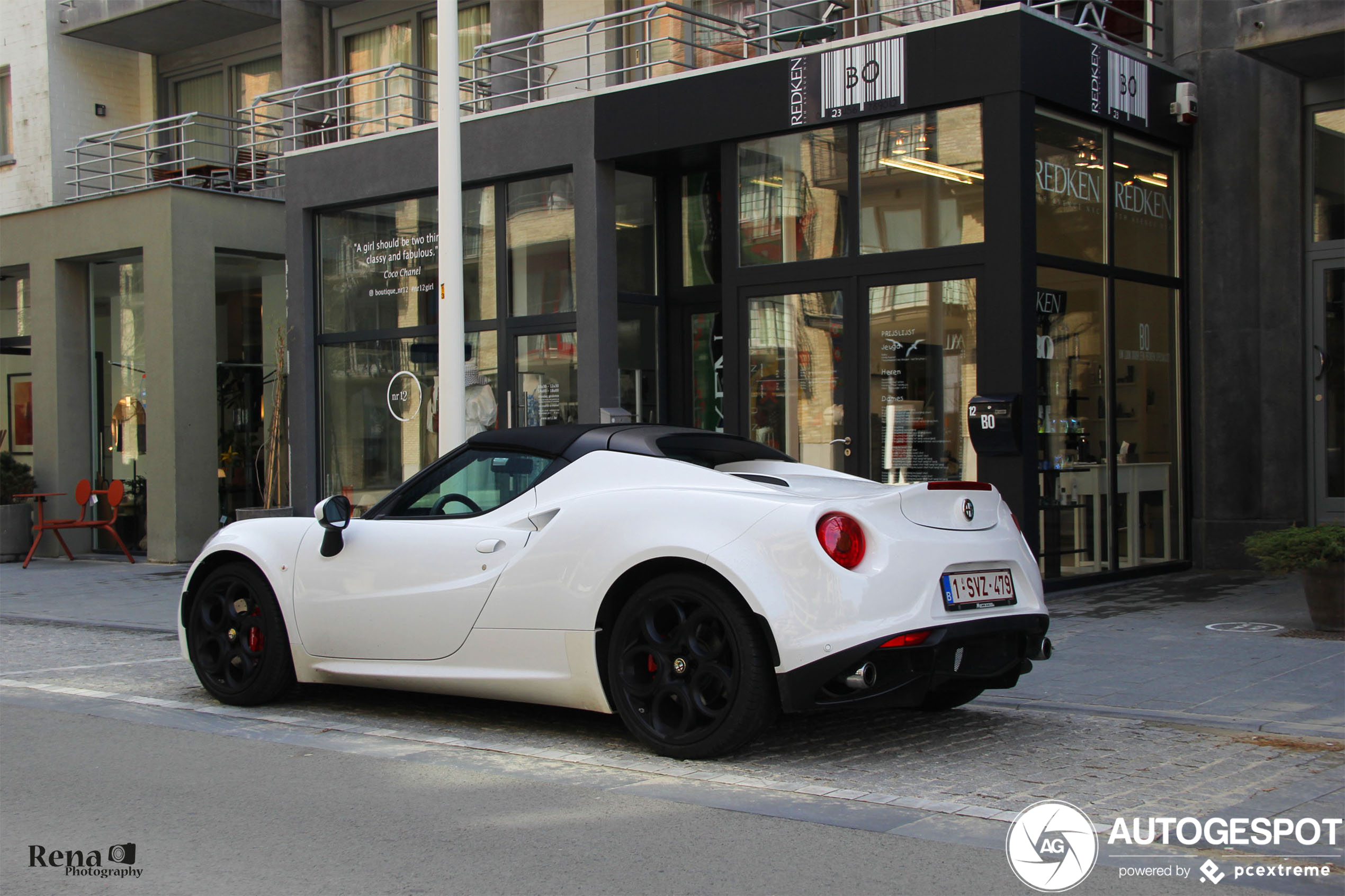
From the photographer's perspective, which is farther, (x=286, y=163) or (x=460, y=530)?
(x=286, y=163)

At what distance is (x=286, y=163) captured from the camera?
646 inches

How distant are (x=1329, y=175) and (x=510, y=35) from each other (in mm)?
8819

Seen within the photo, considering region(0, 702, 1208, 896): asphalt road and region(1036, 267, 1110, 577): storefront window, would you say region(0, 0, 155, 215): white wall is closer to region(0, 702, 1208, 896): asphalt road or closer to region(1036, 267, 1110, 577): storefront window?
region(1036, 267, 1110, 577): storefront window

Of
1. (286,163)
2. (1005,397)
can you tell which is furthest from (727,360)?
(286,163)

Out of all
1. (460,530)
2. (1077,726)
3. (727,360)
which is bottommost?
(1077,726)

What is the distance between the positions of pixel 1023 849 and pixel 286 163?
556 inches

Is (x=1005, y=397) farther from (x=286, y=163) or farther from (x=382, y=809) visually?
(x=286, y=163)

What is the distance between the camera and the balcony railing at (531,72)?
13.2 meters

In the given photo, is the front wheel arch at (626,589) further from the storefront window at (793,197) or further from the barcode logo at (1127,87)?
the barcode logo at (1127,87)

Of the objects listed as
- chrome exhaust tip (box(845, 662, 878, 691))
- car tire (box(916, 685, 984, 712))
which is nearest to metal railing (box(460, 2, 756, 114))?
car tire (box(916, 685, 984, 712))

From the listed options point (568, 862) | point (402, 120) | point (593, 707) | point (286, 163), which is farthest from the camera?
point (402, 120)

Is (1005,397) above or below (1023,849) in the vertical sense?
above

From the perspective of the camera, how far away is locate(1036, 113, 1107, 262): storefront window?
11328 millimetres

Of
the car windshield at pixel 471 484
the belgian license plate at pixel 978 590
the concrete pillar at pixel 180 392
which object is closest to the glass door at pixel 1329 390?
the belgian license plate at pixel 978 590
